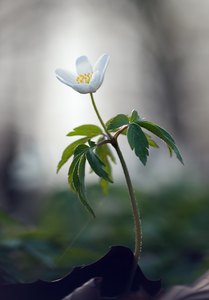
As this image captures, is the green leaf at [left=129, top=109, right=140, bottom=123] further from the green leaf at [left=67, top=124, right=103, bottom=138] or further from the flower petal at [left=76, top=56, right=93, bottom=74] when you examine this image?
the flower petal at [left=76, top=56, right=93, bottom=74]

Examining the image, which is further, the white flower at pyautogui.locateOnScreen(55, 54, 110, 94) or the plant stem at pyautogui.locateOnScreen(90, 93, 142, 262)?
the white flower at pyautogui.locateOnScreen(55, 54, 110, 94)

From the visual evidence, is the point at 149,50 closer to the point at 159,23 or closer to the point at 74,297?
the point at 159,23

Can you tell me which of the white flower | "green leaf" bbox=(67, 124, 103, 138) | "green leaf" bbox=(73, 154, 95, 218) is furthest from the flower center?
"green leaf" bbox=(73, 154, 95, 218)

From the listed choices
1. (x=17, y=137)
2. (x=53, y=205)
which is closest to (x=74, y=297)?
(x=53, y=205)

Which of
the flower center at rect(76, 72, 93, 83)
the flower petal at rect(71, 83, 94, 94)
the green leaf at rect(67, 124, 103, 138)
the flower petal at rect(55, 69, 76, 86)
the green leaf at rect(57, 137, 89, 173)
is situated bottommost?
the green leaf at rect(57, 137, 89, 173)

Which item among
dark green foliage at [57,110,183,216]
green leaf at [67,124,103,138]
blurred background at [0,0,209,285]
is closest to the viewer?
dark green foliage at [57,110,183,216]

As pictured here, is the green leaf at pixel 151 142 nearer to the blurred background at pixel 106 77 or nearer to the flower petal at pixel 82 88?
the flower petal at pixel 82 88
